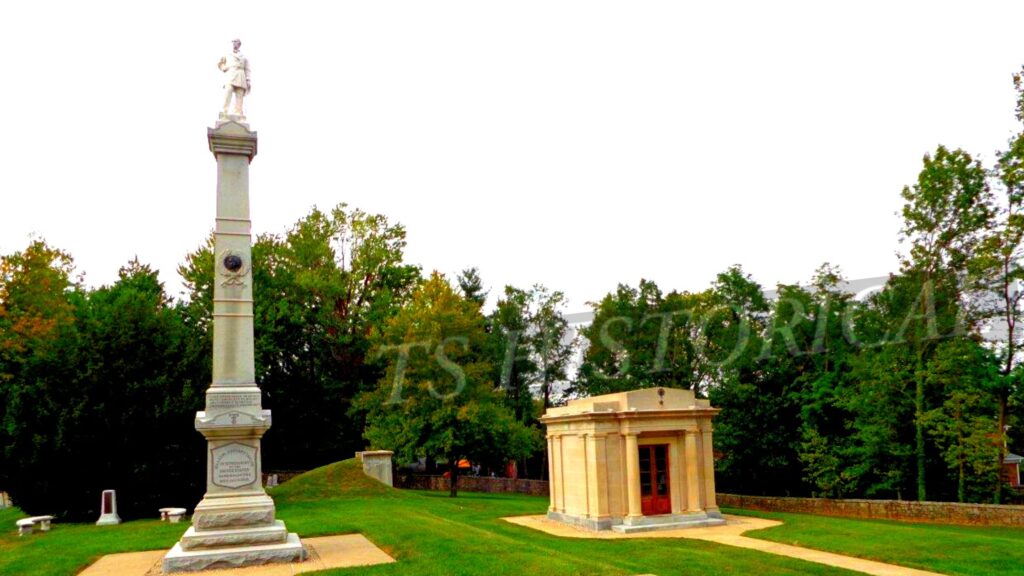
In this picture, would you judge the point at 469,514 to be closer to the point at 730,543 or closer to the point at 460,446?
the point at 460,446

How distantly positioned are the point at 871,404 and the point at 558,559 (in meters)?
23.6

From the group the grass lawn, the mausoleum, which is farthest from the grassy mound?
A: the mausoleum

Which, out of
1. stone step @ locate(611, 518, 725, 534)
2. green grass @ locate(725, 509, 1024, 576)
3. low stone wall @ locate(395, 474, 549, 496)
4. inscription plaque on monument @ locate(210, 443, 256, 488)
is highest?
inscription plaque on monument @ locate(210, 443, 256, 488)

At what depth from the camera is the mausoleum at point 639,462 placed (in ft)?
82.9

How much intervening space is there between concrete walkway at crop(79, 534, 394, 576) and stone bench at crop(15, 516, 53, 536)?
7.50 m

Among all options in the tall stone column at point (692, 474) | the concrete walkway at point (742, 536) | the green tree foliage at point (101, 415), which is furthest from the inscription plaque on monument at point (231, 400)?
the tall stone column at point (692, 474)

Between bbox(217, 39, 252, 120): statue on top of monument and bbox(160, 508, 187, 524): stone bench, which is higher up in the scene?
bbox(217, 39, 252, 120): statue on top of monument

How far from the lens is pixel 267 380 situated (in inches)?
1732

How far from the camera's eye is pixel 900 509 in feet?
91.6

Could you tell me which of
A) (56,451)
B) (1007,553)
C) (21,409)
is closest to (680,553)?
(1007,553)

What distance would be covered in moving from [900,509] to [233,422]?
23.2m

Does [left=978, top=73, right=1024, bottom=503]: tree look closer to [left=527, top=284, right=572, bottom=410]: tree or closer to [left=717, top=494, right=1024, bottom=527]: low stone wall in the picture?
[left=717, top=494, right=1024, bottom=527]: low stone wall

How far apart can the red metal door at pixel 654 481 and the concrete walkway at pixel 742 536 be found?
131cm

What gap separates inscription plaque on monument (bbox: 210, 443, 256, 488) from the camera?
14648mm
